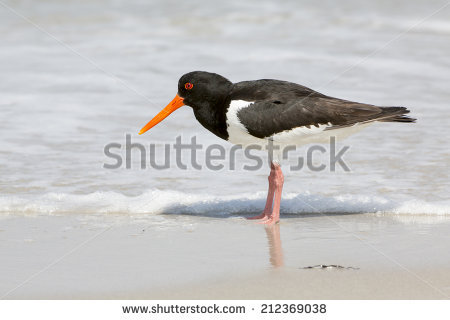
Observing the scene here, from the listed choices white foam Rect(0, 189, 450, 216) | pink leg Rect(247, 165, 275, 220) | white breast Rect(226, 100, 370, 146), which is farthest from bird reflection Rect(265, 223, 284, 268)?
white breast Rect(226, 100, 370, 146)

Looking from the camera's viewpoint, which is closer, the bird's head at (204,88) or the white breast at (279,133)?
the white breast at (279,133)

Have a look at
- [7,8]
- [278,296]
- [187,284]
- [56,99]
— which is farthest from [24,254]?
[7,8]

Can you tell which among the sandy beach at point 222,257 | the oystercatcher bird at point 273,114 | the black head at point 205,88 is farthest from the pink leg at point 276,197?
the black head at point 205,88

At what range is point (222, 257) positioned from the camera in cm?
487

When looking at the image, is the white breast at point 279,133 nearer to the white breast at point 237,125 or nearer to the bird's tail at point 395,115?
the white breast at point 237,125

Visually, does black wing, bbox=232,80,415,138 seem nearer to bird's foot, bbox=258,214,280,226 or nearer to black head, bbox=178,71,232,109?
black head, bbox=178,71,232,109

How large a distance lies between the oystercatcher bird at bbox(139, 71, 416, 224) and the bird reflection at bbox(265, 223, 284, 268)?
20 centimetres

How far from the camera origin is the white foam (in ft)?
19.9

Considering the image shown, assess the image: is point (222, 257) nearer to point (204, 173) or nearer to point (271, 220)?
point (271, 220)

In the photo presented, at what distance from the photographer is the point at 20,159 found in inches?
293

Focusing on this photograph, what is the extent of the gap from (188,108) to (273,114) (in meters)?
4.26

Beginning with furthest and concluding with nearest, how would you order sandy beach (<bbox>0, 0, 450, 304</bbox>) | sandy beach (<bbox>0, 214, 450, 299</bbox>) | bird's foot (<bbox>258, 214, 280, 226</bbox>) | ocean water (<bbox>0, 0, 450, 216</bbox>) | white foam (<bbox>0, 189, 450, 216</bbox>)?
ocean water (<bbox>0, 0, 450, 216</bbox>) → white foam (<bbox>0, 189, 450, 216</bbox>) → bird's foot (<bbox>258, 214, 280, 226</bbox>) → sandy beach (<bbox>0, 0, 450, 304</bbox>) → sandy beach (<bbox>0, 214, 450, 299</bbox>)

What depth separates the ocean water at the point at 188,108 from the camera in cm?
648

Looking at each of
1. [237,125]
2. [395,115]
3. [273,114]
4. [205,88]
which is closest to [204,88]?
[205,88]
